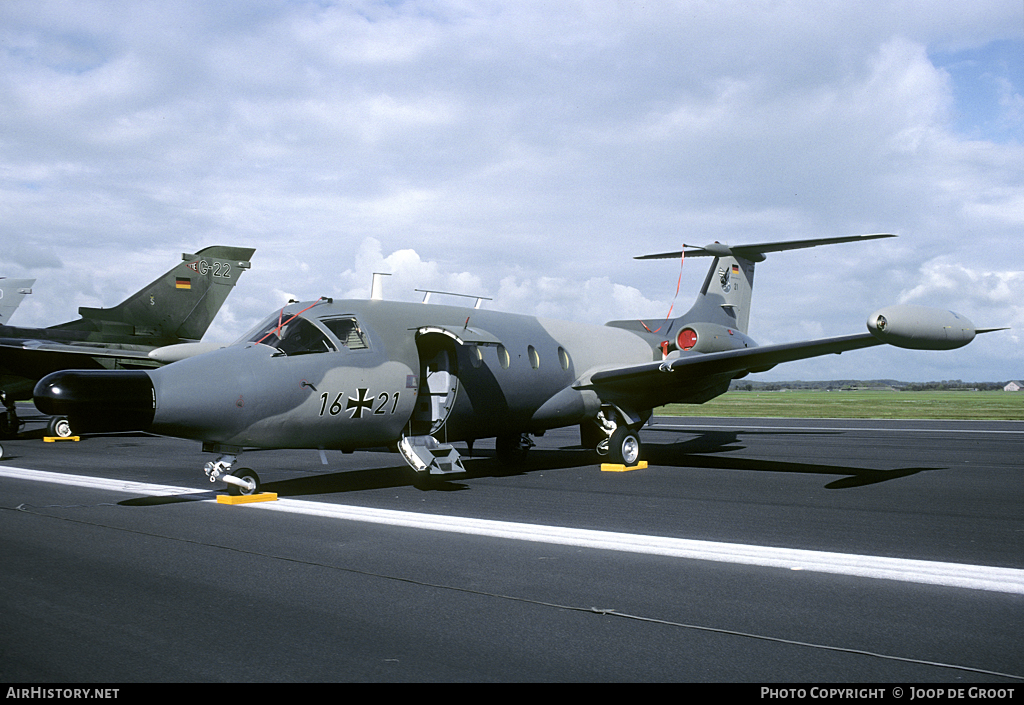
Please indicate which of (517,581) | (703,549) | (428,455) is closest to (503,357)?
(428,455)

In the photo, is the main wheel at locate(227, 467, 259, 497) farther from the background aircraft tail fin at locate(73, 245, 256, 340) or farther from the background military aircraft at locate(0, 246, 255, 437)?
the background aircraft tail fin at locate(73, 245, 256, 340)

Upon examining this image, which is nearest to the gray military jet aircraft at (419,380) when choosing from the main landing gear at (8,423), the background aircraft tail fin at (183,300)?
the background aircraft tail fin at (183,300)

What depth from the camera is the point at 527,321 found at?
1476 centimetres

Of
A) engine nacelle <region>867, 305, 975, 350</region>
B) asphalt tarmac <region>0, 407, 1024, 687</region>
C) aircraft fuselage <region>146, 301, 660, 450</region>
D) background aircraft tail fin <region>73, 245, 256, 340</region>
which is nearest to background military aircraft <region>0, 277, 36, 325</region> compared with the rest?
background aircraft tail fin <region>73, 245, 256, 340</region>

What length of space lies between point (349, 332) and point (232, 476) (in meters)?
2.51

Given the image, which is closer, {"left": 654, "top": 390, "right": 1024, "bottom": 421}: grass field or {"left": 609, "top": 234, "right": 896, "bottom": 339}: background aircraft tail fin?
{"left": 609, "top": 234, "right": 896, "bottom": 339}: background aircraft tail fin

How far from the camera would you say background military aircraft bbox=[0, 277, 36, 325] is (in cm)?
2728

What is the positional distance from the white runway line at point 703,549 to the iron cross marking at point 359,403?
129cm

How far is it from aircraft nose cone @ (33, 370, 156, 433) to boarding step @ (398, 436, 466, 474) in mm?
3764

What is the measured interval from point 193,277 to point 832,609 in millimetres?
25564

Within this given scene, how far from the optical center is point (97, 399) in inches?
313

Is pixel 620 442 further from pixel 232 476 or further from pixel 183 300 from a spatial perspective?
pixel 183 300

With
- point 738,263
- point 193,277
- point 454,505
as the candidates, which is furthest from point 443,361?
point 193,277

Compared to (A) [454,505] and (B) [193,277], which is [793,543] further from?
(B) [193,277]
